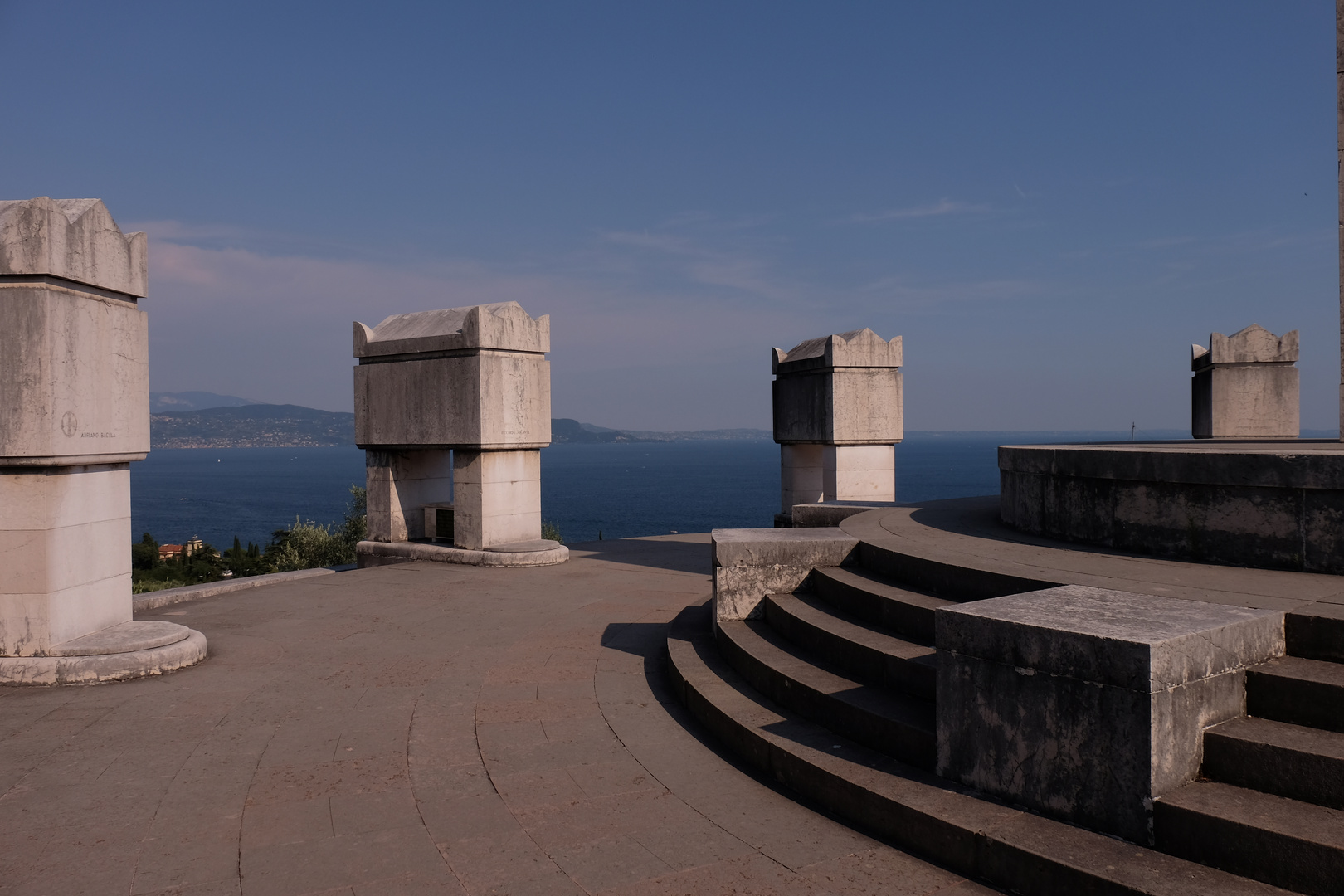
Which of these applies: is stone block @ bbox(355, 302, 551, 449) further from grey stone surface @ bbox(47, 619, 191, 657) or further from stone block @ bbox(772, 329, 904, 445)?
grey stone surface @ bbox(47, 619, 191, 657)

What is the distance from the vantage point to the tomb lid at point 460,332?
12.3m

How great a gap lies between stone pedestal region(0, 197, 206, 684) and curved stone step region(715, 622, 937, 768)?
197 inches

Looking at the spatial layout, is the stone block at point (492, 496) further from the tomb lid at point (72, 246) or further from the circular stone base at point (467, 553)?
the tomb lid at point (72, 246)

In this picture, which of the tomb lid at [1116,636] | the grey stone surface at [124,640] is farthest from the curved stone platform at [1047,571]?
the grey stone surface at [124,640]

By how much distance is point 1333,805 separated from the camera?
3328 mm

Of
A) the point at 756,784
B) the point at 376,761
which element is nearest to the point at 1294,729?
the point at 756,784

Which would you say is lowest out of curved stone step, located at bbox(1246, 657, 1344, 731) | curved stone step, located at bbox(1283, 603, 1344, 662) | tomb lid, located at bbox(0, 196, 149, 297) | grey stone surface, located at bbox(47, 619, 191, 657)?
grey stone surface, located at bbox(47, 619, 191, 657)

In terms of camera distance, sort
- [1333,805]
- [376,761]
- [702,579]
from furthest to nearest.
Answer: [702,579]
[376,761]
[1333,805]

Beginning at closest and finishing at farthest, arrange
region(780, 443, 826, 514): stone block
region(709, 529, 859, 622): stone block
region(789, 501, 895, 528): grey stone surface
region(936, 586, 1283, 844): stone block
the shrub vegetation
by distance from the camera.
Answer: region(936, 586, 1283, 844): stone block → region(709, 529, 859, 622): stone block → region(789, 501, 895, 528): grey stone surface → region(780, 443, 826, 514): stone block → the shrub vegetation

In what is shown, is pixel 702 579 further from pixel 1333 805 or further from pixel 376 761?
pixel 1333 805

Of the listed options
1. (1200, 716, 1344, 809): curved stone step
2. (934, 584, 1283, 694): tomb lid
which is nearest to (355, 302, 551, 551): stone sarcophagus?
(934, 584, 1283, 694): tomb lid

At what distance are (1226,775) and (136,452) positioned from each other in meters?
8.43

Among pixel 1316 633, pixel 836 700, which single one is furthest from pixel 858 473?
pixel 1316 633

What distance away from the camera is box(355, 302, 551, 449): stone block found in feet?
40.6
